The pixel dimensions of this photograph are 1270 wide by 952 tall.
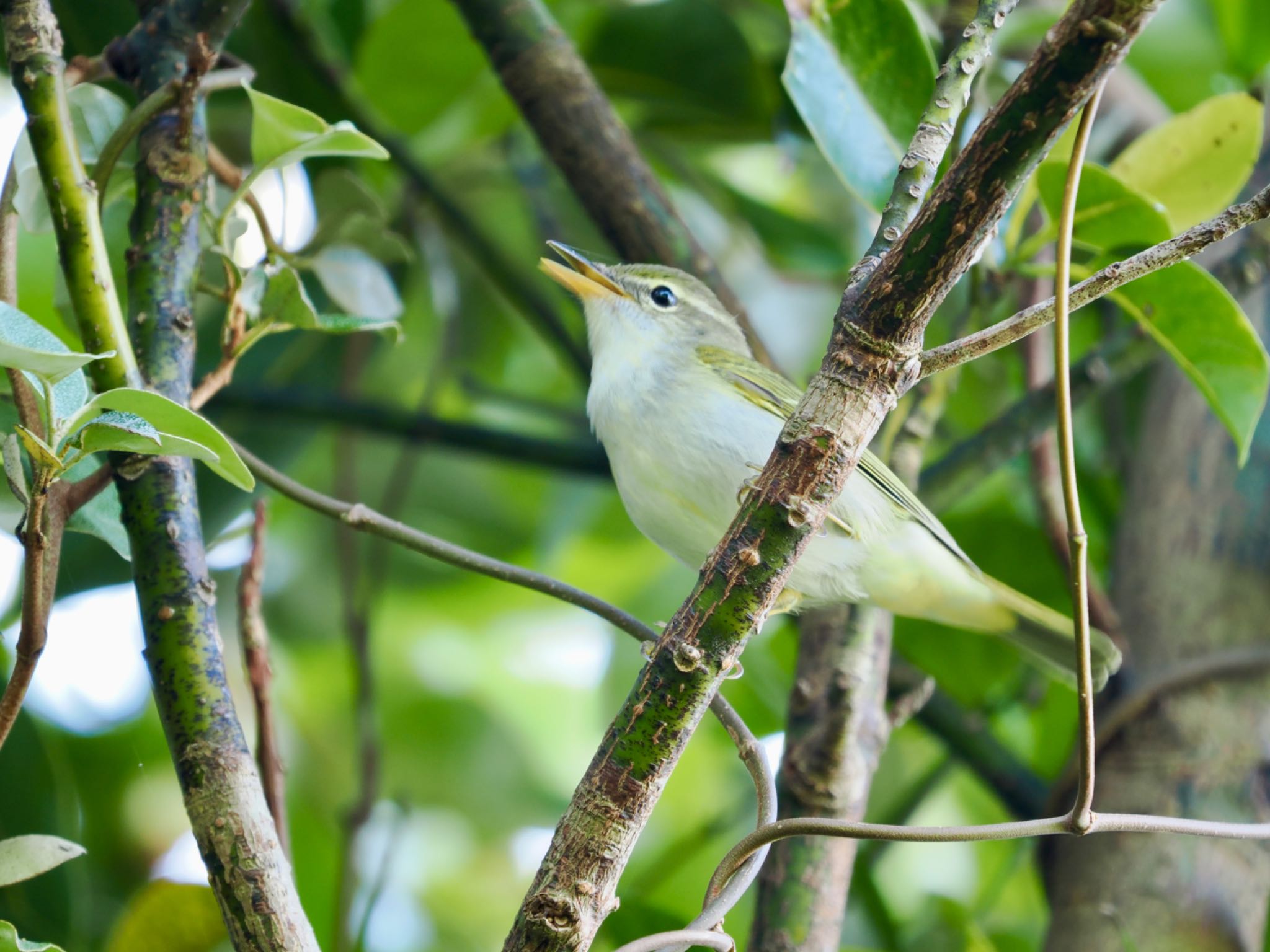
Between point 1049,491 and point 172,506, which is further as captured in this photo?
point 1049,491

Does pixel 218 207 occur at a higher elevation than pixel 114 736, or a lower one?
higher

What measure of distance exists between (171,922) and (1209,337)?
1.71 m

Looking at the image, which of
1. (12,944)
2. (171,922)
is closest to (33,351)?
(12,944)

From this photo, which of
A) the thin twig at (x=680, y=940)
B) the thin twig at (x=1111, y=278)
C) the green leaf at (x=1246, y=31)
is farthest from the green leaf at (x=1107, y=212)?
the thin twig at (x=680, y=940)

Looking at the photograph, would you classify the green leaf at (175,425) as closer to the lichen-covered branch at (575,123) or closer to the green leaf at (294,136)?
the green leaf at (294,136)

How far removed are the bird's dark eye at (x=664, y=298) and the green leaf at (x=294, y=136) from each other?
3.70 ft

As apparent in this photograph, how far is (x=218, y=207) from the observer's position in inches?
70.2

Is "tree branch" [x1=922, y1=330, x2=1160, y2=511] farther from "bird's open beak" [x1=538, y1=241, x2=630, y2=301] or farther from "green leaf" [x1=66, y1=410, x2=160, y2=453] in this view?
"green leaf" [x1=66, y1=410, x2=160, y2=453]

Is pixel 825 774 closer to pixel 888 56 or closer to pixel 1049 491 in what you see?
pixel 1049 491

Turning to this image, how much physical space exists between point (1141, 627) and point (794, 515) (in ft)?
5.85

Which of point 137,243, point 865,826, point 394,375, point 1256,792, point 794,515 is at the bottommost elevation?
point 865,826

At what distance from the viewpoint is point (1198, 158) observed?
1.94m

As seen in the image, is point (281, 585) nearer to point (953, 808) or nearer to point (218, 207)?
point (218, 207)

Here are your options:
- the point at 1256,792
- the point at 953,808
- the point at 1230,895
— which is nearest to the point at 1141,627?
the point at 1256,792
